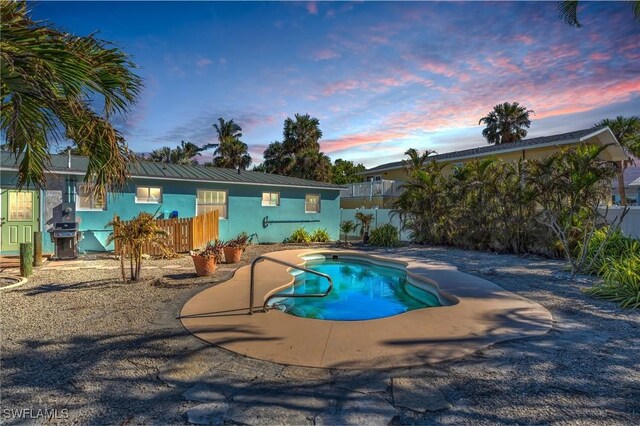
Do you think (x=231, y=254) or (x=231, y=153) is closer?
(x=231, y=254)

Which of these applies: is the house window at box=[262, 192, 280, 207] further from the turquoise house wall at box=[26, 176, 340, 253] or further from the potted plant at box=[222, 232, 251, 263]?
the potted plant at box=[222, 232, 251, 263]

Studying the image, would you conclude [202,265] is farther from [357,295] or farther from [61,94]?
[61,94]

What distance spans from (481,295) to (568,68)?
815cm

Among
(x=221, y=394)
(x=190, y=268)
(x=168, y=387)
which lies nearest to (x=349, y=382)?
(x=221, y=394)

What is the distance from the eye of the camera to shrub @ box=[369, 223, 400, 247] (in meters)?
16.0

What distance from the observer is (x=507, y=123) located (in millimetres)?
30953

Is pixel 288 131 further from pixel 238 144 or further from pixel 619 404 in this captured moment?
pixel 619 404

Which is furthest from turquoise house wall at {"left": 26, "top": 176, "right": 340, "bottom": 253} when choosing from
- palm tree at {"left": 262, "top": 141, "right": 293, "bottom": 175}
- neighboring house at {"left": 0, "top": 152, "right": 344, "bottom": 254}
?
palm tree at {"left": 262, "top": 141, "right": 293, "bottom": 175}

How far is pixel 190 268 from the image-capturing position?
994cm

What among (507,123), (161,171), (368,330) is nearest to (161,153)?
(161,171)

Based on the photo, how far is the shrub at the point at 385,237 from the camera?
631 inches

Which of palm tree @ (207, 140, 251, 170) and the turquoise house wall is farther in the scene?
palm tree @ (207, 140, 251, 170)

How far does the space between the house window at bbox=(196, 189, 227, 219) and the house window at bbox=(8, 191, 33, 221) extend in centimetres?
552

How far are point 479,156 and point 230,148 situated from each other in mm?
23211
